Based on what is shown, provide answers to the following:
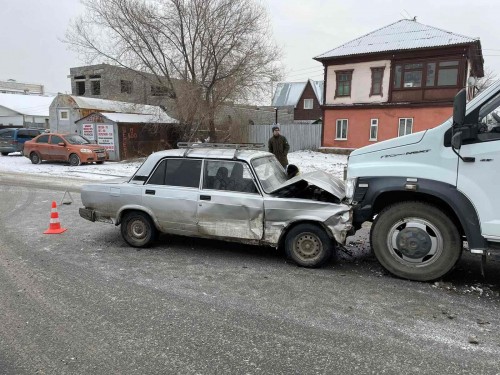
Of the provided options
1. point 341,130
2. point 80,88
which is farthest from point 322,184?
point 80,88

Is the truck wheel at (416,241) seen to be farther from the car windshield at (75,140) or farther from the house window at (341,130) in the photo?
the house window at (341,130)

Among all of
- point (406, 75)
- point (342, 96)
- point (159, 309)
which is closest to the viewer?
point (159, 309)

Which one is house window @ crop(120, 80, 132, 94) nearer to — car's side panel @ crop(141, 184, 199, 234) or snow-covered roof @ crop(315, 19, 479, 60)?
snow-covered roof @ crop(315, 19, 479, 60)

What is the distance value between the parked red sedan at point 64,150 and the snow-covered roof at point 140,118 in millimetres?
2402

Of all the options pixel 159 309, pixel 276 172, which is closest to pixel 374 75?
pixel 276 172

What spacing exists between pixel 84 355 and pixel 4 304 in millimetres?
1462

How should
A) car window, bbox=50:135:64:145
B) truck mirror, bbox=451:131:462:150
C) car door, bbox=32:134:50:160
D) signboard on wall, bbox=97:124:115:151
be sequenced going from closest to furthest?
truck mirror, bbox=451:131:462:150
car window, bbox=50:135:64:145
car door, bbox=32:134:50:160
signboard on wall, bbox=97:124:115:151

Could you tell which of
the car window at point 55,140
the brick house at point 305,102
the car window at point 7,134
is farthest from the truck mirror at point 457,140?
the brick house at point 305,102

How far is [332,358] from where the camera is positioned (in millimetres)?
3039

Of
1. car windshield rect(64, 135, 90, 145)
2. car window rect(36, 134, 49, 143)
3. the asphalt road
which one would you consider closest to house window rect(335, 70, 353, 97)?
car windshield rect(64, 135, 90, 145)

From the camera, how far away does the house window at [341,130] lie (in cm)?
2748

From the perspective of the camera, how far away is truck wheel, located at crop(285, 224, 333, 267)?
16.0 ft

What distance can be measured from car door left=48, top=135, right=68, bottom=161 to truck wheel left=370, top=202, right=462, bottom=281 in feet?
57.0

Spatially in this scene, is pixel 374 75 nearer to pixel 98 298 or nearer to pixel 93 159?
pixel 93 159
